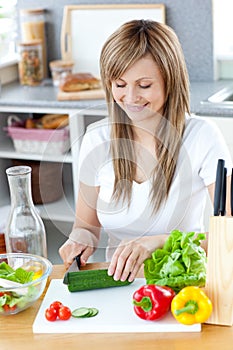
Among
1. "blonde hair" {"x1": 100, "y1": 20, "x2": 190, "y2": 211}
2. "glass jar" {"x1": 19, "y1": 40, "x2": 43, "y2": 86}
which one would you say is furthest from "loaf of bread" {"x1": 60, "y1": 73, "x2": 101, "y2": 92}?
"blonde hair" {"x1": 100, "y1": 20, "x2": 190, "y2": 211}

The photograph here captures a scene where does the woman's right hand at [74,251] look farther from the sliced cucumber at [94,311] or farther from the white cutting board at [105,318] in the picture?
the sliced cucumber at [94,311]

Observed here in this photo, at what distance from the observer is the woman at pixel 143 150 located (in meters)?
1.98

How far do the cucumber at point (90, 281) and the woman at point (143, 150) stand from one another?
0.18 m

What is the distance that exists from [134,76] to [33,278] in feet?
2.09

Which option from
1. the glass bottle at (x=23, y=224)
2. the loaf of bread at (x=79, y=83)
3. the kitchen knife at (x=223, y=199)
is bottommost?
the glass bottle at (x=23, y=224)

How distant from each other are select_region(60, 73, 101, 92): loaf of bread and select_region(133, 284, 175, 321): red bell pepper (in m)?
1.94

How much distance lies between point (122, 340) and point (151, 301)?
110 mm

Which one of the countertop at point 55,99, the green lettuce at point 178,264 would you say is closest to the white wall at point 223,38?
the countertop at point 55,99

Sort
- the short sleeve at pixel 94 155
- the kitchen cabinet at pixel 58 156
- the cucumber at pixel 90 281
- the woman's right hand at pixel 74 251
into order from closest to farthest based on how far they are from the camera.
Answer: the cucumber at pixel 90 281 < the woman's right hand at pixel 74 251 < the short sleeve at pixel 94 155 < the kitchen cabinet at pixel 58 156

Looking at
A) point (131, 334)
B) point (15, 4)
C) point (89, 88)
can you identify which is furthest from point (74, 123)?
point (131, 334)

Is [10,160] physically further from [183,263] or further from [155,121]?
[183,263]

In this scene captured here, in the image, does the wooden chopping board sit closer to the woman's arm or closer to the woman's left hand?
the woman's arm

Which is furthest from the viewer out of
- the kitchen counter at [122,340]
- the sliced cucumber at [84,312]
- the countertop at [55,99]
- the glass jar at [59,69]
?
the glass jar at [59,69]

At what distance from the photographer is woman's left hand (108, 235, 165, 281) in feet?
5.71
